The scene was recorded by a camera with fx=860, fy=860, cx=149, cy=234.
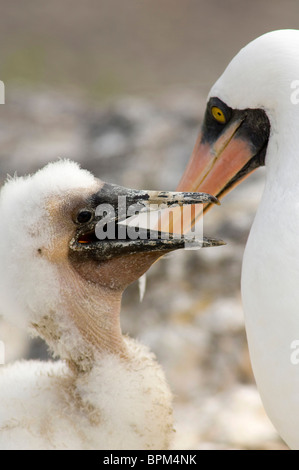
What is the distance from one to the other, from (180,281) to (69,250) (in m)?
1.57

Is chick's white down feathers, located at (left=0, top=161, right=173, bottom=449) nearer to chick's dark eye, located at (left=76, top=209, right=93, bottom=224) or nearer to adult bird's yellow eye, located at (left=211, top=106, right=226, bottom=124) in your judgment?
chick's dark eye, located at (left=76, top=209, right=93, bottom=224)

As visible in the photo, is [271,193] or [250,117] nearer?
[271,193]

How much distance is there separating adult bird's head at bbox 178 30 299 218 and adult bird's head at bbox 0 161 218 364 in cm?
29

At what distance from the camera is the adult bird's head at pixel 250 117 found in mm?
2758

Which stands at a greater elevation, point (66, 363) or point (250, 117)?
point (250, 117)

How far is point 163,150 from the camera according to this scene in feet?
17.3

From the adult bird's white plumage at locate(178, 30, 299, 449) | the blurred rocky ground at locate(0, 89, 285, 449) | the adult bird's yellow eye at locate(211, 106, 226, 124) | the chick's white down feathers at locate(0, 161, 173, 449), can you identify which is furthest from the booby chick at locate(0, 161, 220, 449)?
the blurred rocky ground at locate(0, 89, 285, 449)

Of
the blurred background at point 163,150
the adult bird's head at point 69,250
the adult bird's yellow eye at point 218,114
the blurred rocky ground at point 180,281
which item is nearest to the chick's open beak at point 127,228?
the adult bird's head at point 69,250

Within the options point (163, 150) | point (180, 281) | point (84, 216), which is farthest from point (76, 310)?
point (163, 150)

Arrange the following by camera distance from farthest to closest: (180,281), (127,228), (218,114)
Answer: (180,281) < (218,114) < (127,228)

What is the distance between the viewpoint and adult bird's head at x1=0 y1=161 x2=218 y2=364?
9.16 ft

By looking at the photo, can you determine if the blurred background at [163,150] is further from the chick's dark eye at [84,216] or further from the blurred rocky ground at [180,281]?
the chick's dark eye at [84,216]

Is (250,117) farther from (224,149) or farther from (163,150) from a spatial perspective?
(163,150)

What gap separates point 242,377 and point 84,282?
1354 millimetres
